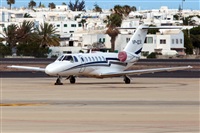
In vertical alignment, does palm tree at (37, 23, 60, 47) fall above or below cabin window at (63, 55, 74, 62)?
below

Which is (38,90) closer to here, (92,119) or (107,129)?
(92,119)

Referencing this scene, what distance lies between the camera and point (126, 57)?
173ft

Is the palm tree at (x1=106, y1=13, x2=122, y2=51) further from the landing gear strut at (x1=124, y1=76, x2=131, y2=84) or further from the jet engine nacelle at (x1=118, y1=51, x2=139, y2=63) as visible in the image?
the landing gear strut at (x1=124, y1=76, x2=131, y2=84)

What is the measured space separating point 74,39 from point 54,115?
385 feet

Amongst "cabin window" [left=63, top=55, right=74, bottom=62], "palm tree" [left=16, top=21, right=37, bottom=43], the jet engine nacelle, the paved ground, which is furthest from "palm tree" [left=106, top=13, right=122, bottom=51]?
the paved ground

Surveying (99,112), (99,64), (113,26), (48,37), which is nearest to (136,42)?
(99,64)

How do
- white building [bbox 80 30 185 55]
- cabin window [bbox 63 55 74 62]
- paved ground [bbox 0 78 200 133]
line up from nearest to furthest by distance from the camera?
paved ground [bbox 0 78 200 133] < cabin window [bbox 63 55 74 62] < white building [bbox 80 30 185 55]

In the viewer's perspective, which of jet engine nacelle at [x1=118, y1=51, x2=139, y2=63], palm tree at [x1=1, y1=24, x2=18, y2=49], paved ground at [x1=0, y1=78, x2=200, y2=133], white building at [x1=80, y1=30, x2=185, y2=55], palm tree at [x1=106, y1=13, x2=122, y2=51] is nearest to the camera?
paved ground at [x1=0, y1=78, x2=200, y2=133]

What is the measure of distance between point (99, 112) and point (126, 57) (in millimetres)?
26383

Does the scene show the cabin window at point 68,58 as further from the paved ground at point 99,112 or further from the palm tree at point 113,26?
the palm tree at point 113,26

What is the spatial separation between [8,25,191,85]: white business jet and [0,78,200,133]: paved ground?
29.9 ft

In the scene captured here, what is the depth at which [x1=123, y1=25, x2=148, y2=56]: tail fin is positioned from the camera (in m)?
53.4

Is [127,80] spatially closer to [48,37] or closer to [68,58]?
[68,58]

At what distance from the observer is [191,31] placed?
148m
